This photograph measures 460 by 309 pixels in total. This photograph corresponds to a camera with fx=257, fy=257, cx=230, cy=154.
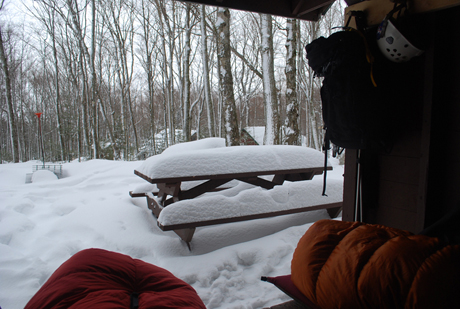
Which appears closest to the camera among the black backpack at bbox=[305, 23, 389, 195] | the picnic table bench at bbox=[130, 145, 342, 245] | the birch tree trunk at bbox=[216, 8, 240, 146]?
the black backpack at bbox=[305, 23, 389, 195]

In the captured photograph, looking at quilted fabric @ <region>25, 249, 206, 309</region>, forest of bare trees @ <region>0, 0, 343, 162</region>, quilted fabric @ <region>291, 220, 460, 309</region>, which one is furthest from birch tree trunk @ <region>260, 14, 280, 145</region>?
quilted fabric @ <region>25, 249, 206, 309</region>

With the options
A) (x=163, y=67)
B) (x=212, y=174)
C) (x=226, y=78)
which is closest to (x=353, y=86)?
(x=212, y=174)

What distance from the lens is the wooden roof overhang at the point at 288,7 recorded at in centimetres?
308

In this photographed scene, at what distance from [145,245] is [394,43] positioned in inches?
124

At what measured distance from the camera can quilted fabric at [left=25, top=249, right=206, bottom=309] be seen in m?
1.29

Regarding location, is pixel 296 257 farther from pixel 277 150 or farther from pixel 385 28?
pixel 277 150

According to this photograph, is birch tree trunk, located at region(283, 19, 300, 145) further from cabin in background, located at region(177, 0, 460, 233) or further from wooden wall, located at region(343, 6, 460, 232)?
wooden wall, located at region(343, 6, 460, 232)

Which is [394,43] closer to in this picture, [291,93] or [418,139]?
[418,139]

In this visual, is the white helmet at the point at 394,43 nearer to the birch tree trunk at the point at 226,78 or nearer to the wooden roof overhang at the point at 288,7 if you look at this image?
the wooden roof overhang at the point at 288,7

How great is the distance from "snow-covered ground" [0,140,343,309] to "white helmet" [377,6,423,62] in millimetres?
2178

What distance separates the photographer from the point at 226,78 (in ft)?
24.4

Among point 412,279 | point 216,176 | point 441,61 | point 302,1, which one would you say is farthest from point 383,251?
point 302,1

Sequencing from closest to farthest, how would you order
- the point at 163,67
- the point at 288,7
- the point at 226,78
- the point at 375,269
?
the point at 375,269, the point at 288,7, the point at 226,78, the point at 163,67

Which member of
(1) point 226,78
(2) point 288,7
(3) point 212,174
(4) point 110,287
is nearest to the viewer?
(4) point 110,287
